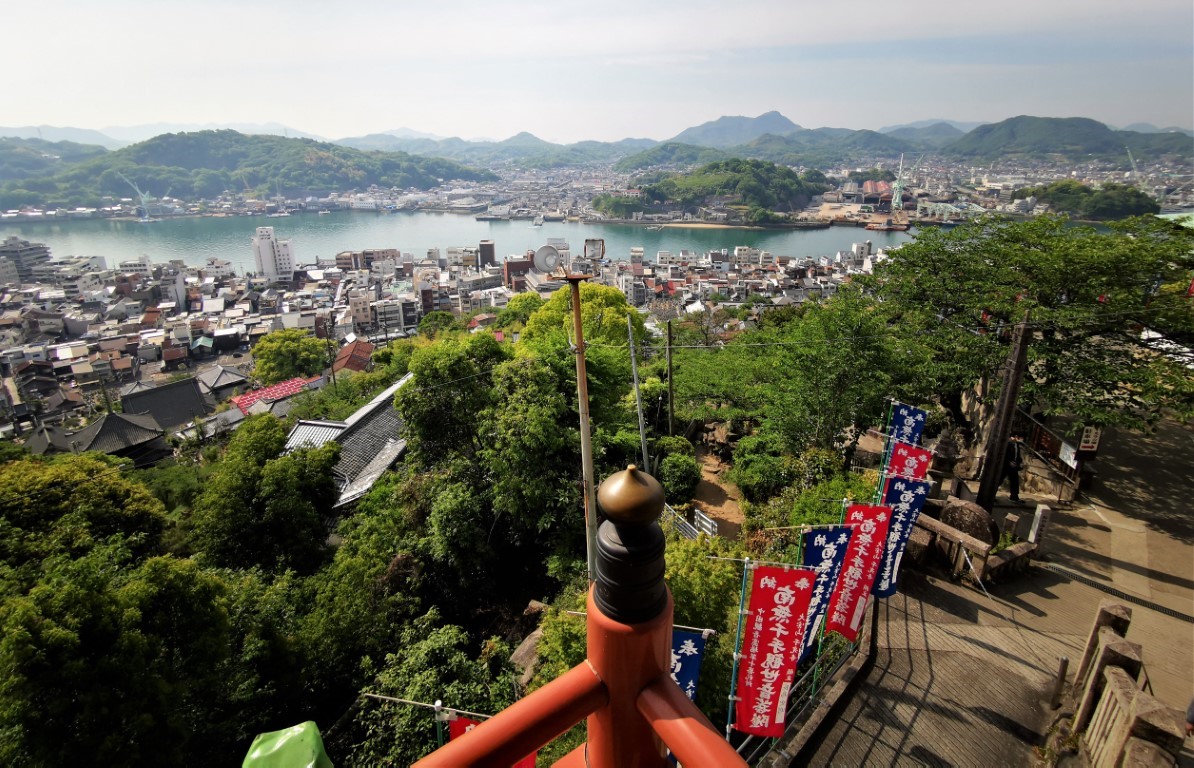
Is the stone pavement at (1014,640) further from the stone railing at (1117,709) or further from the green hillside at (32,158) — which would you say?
the green hillside at (32,158)

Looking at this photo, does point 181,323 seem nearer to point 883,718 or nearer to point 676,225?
point 883,718

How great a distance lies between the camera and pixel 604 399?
11320 millimetres

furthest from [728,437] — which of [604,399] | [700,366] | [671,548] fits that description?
[671,548]

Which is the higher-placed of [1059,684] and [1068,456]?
[1068,456]

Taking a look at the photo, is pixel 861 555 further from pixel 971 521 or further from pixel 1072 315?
pixel 1072 315

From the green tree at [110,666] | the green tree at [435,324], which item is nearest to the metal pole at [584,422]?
the green tree at [110,666]

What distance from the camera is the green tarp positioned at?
329cm

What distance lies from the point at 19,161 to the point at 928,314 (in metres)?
171

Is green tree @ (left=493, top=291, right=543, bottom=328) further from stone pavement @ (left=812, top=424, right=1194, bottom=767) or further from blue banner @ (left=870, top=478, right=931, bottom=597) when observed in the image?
blue banner @ (left=870, top=478, right=931, bottom=597)

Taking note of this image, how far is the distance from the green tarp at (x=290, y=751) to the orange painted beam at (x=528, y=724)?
3.07 meters

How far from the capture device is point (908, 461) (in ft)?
17.9

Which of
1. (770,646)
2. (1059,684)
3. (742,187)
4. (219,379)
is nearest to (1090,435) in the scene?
(1059,684)

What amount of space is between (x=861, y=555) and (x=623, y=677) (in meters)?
4.18

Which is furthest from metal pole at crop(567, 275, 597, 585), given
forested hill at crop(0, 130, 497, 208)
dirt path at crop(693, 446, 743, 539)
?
forested hill at crop(0, 130, 497, 208)
